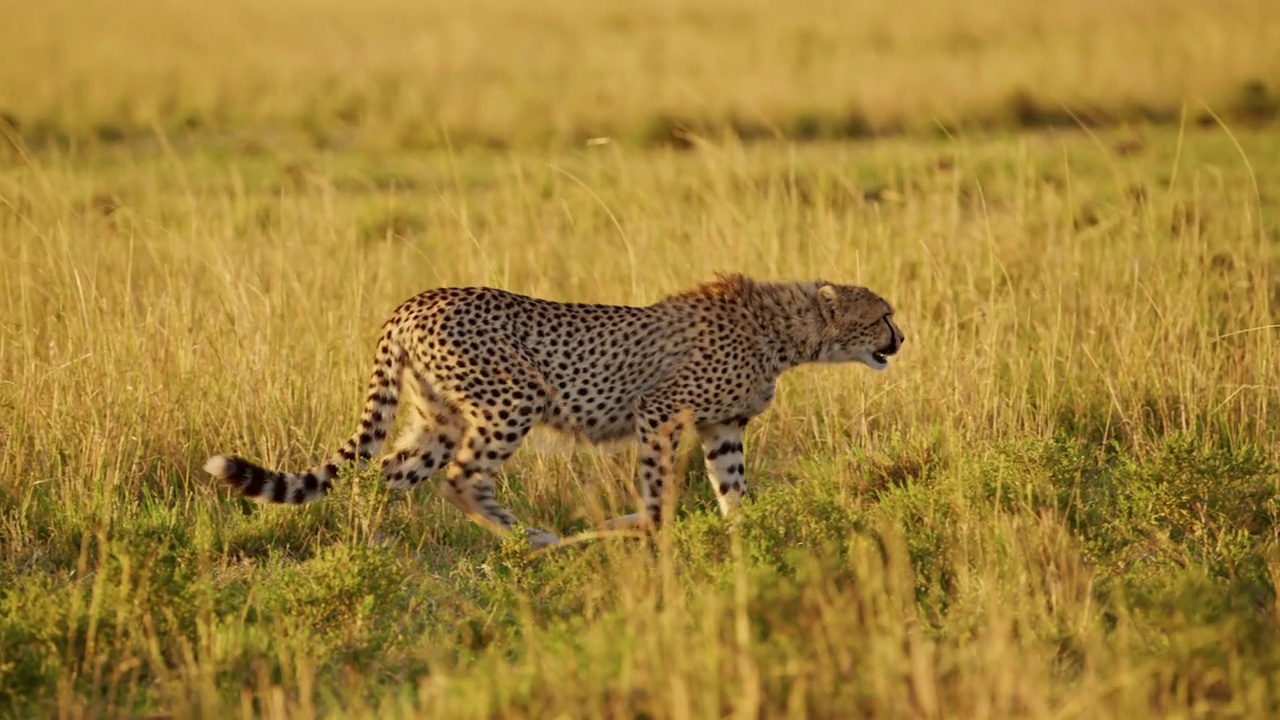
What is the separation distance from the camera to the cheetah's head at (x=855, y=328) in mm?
4914

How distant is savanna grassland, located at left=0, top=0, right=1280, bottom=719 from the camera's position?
2.98 meters

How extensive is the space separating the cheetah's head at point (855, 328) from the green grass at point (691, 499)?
0.62 ft

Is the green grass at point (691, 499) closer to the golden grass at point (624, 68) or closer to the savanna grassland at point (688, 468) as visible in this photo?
the savanna grassland at point (688, 468)

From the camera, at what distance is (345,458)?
4.40 meters

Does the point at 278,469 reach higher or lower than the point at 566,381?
lower

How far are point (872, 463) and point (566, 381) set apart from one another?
0.88m

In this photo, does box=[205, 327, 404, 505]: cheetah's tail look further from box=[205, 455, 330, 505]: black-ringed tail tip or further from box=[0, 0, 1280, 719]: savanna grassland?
box=[0, 0, 1280, 719]: savanna grassland

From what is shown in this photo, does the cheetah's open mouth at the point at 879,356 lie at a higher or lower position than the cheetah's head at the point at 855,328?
lower

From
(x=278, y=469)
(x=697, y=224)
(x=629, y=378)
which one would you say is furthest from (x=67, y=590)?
(x=697, y=224)

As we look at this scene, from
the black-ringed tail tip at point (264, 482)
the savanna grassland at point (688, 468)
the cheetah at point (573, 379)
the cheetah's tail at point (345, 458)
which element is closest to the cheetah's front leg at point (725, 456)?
the cheetah at point (573, 379)

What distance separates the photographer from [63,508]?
4402 mm

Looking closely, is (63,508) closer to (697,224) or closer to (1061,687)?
(1061,687)

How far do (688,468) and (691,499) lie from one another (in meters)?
0.20

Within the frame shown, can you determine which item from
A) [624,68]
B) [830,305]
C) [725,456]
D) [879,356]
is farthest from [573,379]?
[624,68]
